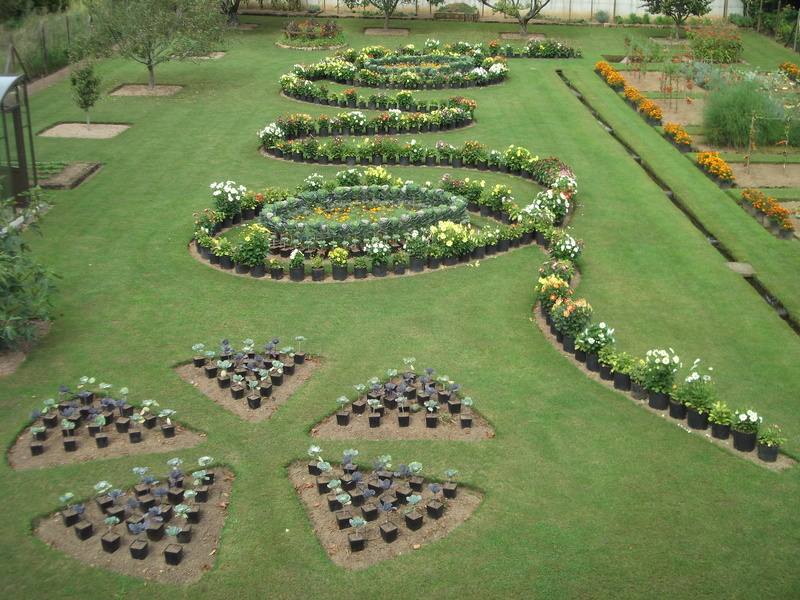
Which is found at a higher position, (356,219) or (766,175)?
(356,219)

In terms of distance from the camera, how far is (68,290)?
17.2 metres

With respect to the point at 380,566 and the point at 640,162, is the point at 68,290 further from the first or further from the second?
the point at 640,162

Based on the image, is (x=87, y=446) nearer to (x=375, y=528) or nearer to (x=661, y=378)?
(x=375, y=528)

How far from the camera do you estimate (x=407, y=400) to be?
43.5ft

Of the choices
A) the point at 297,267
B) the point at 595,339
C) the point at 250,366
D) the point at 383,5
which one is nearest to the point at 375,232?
the point at 297,267

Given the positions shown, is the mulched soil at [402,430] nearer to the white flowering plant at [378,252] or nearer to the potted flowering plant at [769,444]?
the potted flowering plant at [769,444]

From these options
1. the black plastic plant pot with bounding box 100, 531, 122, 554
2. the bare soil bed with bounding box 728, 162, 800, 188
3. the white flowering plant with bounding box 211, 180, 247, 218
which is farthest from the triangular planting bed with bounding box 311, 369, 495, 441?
the bare soil bed with bounding box 728, 162, 800, 188

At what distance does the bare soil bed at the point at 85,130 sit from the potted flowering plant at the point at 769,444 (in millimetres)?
21821

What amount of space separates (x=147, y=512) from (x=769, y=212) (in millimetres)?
16666

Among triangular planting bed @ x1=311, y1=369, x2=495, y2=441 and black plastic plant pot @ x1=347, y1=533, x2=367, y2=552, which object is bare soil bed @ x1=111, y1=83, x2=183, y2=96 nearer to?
triangular planting bed @ x1=311, y1=369, x2=495, y2=441

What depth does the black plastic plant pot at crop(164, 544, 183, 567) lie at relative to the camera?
33.2 ft

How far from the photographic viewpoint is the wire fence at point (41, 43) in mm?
33000

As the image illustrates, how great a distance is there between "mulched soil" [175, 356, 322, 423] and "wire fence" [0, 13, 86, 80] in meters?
22.3

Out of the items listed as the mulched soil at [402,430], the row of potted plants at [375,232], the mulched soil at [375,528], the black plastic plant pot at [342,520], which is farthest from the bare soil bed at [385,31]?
the black plastic plant pot at [342,520]
